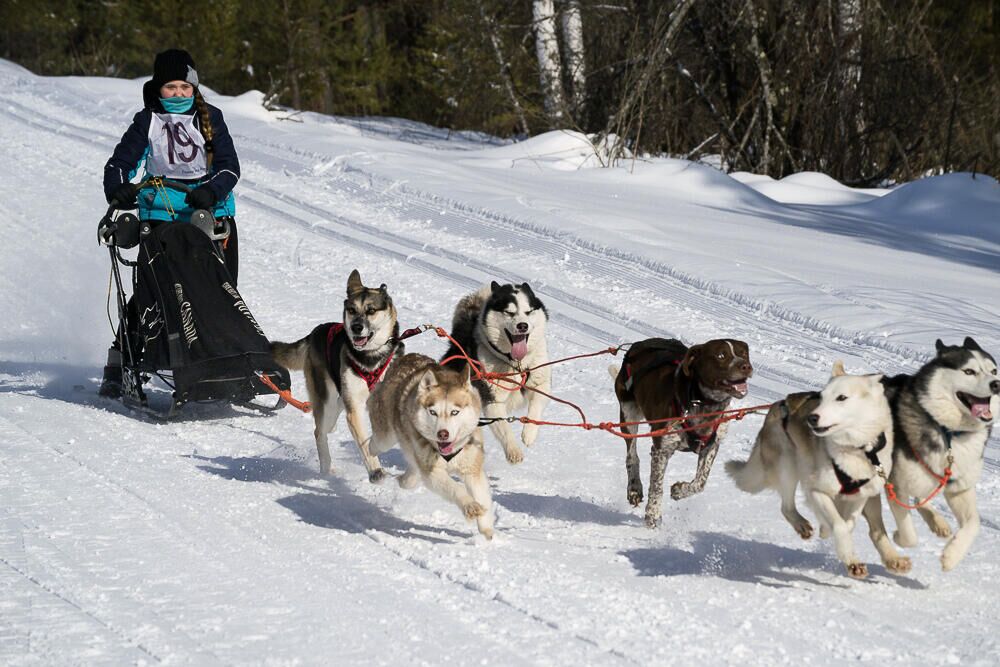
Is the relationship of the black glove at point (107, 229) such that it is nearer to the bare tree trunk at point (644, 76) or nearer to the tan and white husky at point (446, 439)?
the tan and white husky at point (446, 439)

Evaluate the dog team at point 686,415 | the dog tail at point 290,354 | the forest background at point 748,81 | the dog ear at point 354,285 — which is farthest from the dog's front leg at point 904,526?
the forest background at point 748,81

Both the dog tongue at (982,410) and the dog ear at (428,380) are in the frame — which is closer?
the dog tongue at (982,410)

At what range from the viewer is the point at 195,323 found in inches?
245

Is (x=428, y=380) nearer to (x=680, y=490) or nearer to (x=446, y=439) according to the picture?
(x=446, y=439)

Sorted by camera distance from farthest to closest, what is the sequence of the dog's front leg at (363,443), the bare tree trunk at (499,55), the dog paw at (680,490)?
the bare tree trunk at (499,55)
the dog's front leg at (363,443)
the dog paw at (680,490)

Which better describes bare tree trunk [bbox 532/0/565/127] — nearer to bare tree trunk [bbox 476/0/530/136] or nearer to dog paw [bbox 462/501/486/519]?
bare tree trunk [bbox 476/0/530/136]

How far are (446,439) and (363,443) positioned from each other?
1.08 metres

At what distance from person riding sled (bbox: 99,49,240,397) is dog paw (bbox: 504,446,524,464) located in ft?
6.11

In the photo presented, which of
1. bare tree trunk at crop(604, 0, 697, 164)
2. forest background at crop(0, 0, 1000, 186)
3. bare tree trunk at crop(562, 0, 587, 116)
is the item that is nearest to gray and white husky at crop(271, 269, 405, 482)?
forest background at crop(0, 0, 1000, 186)

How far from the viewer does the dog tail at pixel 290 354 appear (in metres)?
6.37

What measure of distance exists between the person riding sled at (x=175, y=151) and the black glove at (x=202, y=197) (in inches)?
0.4

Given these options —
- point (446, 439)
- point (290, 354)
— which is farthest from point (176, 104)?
point (446, 439)

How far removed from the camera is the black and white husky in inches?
236

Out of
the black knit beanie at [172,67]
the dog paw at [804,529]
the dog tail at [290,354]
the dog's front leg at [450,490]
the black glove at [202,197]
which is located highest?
the black knit beanie at [172,67]
